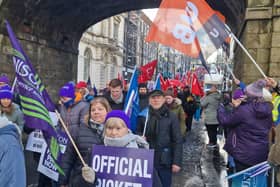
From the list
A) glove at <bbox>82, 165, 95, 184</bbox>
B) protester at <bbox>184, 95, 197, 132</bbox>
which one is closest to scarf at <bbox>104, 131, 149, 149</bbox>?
glove at <bbox>82, 165, 95, 184</bbox>

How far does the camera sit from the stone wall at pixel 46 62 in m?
12.1

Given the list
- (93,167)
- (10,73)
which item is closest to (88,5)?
(10,73)

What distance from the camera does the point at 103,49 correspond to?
3909cm

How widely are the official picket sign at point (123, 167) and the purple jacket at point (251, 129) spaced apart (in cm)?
192

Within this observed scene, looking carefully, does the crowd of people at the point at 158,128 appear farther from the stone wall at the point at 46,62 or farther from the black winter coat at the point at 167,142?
the stone wall at the point at 46,62

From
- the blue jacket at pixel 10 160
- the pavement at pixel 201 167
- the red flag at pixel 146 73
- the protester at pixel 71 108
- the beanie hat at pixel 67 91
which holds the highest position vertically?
the red flag at pixel 146 73

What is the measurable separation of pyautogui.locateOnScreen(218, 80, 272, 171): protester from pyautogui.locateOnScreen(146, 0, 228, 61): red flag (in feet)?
3.07

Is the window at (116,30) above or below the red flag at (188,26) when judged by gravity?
above

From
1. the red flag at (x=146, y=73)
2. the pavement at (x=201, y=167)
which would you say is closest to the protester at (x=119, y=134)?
the pavement at (x=201, y=167)

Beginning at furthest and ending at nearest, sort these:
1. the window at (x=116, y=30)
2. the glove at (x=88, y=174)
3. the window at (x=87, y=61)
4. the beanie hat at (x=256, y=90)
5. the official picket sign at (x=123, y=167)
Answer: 1. the window at (x=116, y=30)
2. the window at (x=87, y=61)
3. the beanie hat at (x=256, y=90)
4. the official picket sign at (x=123, y=167)
5. the glove at (x=88, y=174)

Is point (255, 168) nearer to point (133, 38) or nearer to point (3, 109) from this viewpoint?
point (3, 109)

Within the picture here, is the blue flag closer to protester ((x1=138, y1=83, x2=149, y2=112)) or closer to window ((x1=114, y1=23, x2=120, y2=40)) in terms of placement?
protester ((x1=138, y1=83, x2=149, y2=112))

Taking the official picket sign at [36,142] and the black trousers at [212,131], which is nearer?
the official picket sign at [36,142]

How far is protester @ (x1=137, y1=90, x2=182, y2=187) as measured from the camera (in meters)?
4.29
